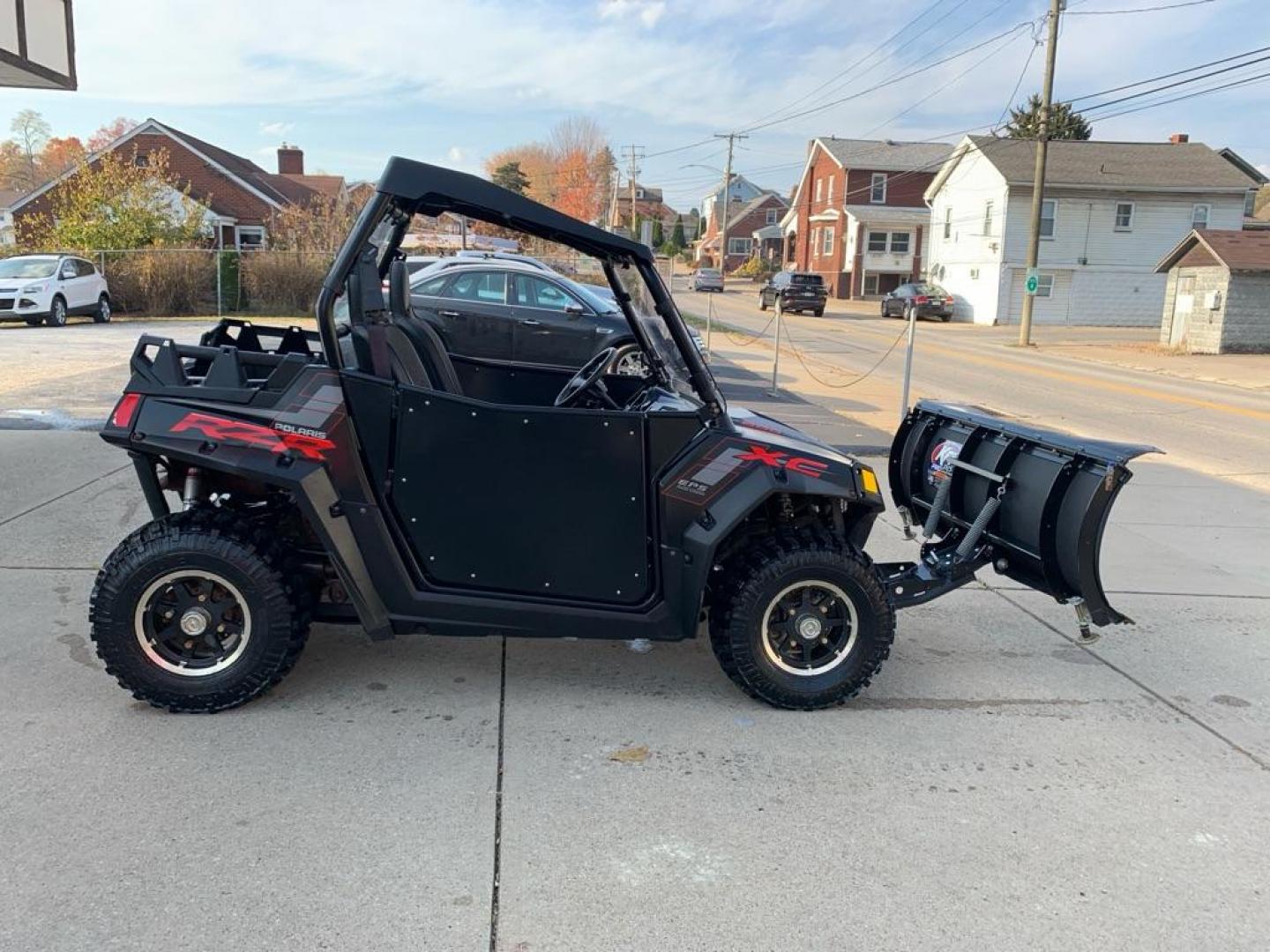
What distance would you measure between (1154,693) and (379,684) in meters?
3.38

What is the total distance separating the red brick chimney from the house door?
45101mm

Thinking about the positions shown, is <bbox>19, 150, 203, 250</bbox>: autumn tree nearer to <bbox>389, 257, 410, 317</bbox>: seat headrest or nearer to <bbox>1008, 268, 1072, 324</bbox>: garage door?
<bbox>389, 257, 410, 317</bbox>: seat headrest

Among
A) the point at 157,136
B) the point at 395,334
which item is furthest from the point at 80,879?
the point at 157,136

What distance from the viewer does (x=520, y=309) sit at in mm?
11852

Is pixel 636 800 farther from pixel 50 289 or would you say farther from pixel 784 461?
pixel 50 289

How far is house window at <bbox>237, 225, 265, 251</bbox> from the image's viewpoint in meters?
40.8

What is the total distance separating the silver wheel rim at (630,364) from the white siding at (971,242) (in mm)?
38889

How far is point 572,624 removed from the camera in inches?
148

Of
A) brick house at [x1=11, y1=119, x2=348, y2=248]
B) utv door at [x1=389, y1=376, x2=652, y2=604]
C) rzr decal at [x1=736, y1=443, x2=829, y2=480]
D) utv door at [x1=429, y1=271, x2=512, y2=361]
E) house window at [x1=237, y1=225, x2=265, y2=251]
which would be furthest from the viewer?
house window at [x1=237, y1=225, x2=265, y2=251]

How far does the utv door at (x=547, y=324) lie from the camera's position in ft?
38.6

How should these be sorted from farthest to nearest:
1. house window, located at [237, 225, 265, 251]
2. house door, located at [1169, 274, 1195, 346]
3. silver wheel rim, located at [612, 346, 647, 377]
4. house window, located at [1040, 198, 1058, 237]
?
house window, located at [237, 225, 265, 251] < house window, located at [1040, 198, 1058, 237] < house door, located at [1169, 274, 1195, 346] < silver wheel rim, located at [612, 346, 647, 377]

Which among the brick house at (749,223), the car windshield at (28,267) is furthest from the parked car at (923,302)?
the brick house at (749,223)

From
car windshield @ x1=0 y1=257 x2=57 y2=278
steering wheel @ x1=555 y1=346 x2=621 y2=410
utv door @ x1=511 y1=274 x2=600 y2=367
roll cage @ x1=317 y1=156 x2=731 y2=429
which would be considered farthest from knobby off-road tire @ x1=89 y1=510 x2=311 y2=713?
car windshield @ x1=0 y1=257 x2=57 y2=278

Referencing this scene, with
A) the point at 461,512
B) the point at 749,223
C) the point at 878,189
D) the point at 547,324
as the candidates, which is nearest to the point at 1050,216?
the point at 878,189
